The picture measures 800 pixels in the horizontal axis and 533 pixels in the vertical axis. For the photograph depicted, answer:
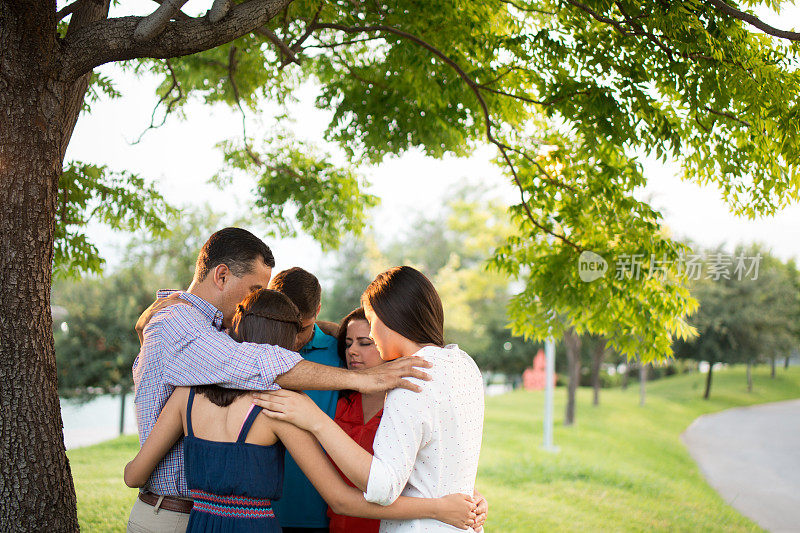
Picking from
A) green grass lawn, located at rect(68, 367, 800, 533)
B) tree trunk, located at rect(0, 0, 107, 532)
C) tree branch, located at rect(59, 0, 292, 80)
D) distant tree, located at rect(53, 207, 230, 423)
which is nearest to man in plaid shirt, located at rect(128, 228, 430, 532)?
tree trunk, located at rect(0, 0, 107, 532)

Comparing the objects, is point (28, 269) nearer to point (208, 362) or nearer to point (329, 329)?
point (329, 329)

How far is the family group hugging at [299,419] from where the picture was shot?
2.22 meters

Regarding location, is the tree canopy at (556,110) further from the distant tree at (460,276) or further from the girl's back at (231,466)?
the distant tree at (460,276)

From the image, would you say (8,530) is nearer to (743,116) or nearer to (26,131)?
(26,131)

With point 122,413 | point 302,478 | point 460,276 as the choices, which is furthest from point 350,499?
point 460,276

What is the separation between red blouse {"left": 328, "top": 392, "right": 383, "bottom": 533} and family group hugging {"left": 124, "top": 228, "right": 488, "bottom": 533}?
0.50 meters

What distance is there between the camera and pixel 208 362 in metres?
2.28

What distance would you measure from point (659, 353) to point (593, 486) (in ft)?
23.2

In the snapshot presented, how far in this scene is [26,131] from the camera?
3.49 meters

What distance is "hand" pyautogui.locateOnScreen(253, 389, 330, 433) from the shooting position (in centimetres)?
223

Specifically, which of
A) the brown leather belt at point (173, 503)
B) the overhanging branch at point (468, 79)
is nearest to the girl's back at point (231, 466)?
the brown leather belt at point (173, 503)

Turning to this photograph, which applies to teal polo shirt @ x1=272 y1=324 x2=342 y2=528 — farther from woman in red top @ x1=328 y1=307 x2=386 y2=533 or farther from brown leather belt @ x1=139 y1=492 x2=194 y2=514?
brown leather belt @ x1=139 y1=492 x2=194 y2=514

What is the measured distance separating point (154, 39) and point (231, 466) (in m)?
2.28

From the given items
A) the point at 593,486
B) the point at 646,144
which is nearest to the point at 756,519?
the point at 593,486
